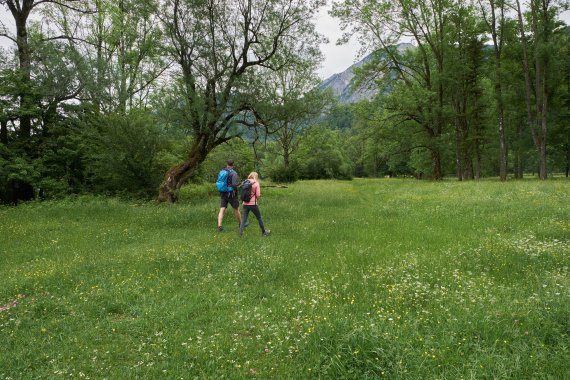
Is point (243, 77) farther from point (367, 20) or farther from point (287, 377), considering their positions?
point (367, 20)

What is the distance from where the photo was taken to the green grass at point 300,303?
4.16 meters

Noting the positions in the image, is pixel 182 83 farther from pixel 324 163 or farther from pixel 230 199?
pixel 324 163

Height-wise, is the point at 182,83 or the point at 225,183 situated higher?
the point at 182,83

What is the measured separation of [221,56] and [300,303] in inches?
672

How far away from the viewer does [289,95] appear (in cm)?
2053

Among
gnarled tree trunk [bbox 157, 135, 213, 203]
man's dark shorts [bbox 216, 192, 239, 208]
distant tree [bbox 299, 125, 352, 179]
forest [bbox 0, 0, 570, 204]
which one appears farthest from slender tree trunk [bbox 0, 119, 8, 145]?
distant tree [bbox 299, 125, 352, 179]

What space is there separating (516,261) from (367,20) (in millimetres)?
33223

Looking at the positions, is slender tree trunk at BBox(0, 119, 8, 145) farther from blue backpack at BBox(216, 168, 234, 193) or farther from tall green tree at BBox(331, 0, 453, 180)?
tall green tree at BBox(331, 0, 453, 180)

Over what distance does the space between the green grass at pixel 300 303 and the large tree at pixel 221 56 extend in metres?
9.16

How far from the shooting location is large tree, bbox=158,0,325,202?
18391 mm

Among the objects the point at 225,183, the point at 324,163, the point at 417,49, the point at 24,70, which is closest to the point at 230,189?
the point at 225,183

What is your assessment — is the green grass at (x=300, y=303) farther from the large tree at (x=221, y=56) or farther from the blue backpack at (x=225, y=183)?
the large tree at (x=221, y=56)

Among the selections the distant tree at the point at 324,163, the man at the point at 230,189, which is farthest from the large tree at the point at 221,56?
the distant tree at the point at 324,163

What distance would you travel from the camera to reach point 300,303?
583 cm
